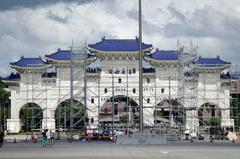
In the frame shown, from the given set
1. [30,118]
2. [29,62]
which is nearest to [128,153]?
[30,118]

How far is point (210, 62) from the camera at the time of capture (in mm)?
75625

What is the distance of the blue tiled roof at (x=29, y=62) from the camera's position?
76188 millimetres

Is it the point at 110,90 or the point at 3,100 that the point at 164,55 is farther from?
the point at 3,100

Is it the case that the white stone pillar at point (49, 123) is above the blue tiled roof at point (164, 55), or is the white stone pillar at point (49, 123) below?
below

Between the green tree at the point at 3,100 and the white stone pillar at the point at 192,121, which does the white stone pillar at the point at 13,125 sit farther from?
the white stone pillar at the point at 192,121

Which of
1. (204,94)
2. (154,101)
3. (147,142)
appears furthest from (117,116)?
(147,142)

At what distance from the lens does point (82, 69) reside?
210 ft

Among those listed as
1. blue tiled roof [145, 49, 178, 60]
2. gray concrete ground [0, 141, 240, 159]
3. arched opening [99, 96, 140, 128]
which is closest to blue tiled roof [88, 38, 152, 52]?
blue tiled roof [145, 49, 178, 60]

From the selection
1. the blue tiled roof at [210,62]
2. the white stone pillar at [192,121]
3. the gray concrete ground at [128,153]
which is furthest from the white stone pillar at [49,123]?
the gray concrete ground at [128,153]

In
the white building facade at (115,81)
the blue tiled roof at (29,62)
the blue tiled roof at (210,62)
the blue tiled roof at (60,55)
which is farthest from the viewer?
the blue tiled roof at (29,62)

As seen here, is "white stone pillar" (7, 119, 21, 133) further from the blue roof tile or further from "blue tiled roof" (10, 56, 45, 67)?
the blue roof tile

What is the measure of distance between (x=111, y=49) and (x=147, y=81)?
5.99 meters

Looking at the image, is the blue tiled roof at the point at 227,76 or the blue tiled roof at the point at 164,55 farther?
the blue tiled roof at the point at 164,55

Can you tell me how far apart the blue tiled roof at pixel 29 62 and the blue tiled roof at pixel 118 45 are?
7353mm
